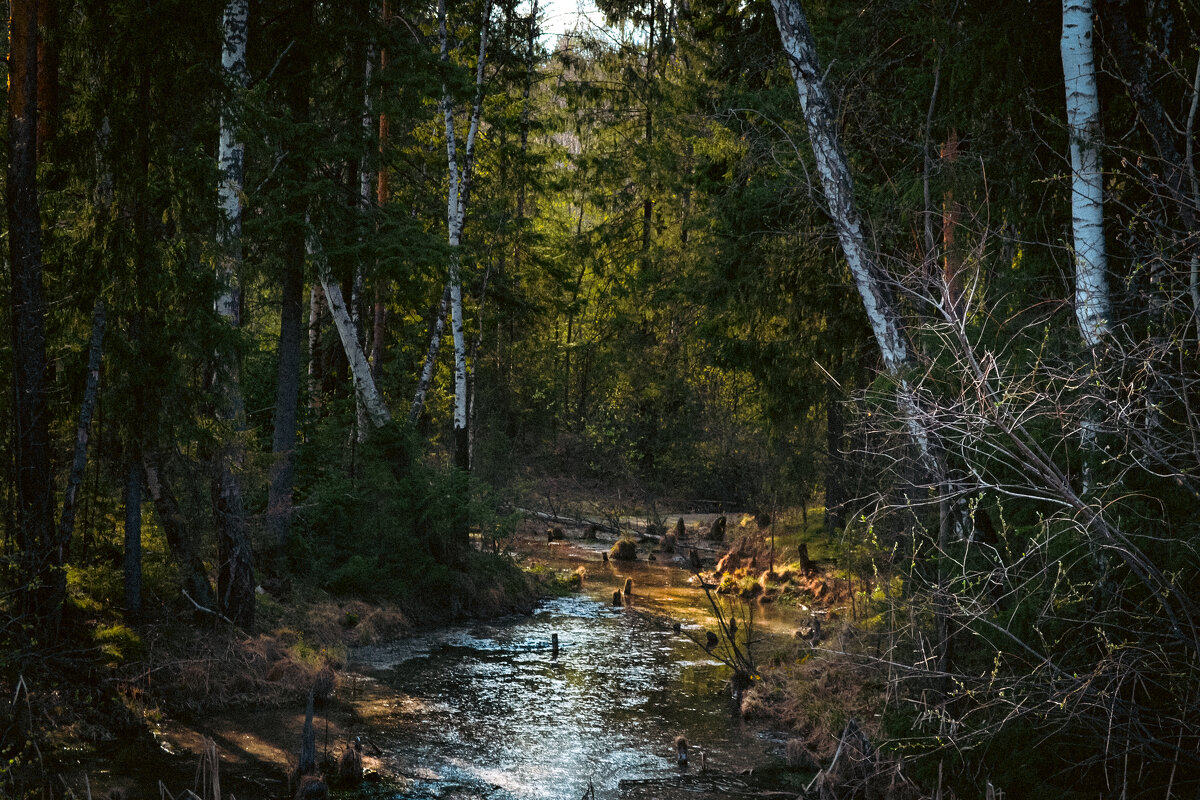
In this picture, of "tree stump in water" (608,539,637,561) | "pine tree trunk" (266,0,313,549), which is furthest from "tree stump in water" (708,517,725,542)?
"pine tree trunk" (266,0,313,549)

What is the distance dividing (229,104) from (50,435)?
3.81 metres

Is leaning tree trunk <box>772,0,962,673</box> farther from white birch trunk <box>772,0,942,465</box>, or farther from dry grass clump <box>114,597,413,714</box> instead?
dry grass clump <box>114,597,413,714</box>

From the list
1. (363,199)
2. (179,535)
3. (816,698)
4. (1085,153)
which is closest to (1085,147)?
(1085,153)

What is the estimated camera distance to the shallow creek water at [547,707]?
843cm

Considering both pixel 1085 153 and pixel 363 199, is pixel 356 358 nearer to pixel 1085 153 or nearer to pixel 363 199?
pixel 363 199

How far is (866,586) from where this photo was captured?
36.9ft

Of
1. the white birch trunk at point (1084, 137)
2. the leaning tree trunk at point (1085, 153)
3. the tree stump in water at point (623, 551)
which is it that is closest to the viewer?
the leaning tree trunk at point (1085, 153)

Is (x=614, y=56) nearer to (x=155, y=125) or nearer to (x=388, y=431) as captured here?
(x=388, y=431)

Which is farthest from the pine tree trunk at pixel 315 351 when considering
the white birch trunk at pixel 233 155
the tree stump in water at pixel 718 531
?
the tree stump in water at pixel 718 531

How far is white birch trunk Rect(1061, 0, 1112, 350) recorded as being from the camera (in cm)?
635

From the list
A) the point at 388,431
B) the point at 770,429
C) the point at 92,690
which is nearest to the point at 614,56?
the point at 770,429

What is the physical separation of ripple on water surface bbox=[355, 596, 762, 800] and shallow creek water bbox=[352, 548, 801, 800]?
0.02m

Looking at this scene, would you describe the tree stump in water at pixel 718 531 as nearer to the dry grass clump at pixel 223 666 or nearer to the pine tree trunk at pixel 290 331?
the pine tree trunk at pixel 290 331

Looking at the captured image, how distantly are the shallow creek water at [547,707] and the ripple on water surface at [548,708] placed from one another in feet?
0.06
